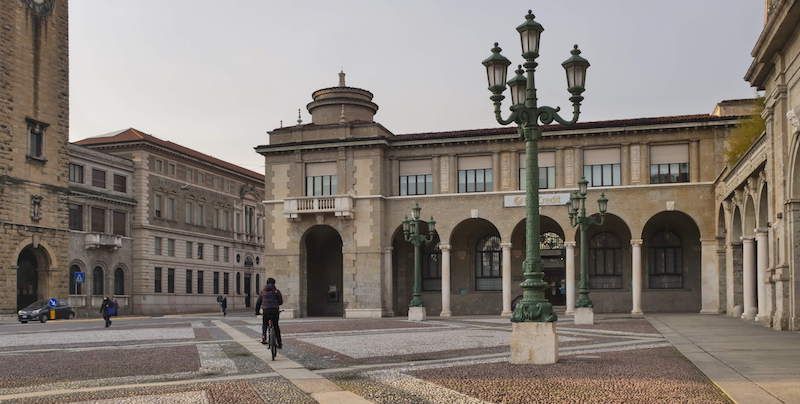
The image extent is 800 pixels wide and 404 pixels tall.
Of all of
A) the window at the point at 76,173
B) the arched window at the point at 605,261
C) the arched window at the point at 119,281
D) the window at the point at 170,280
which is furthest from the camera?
the window at the point at 170,280

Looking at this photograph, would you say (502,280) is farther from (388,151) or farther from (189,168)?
(189,168)

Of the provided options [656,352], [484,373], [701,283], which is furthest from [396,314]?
[484,373]

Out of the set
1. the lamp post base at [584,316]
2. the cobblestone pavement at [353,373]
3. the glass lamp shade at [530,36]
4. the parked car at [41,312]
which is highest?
the glass lamp shade at [530,36]

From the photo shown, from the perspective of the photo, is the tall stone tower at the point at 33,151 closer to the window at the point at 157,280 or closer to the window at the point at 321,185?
the window at the point at 157,280

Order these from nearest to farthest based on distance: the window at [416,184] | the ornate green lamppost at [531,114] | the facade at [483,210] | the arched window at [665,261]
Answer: the ornate green lamppost at [531,114] → the facade at [483,210] → the arched window at [665,261] → the window at [416,184]

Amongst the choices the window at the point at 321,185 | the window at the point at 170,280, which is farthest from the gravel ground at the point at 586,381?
the window at the point at 170,280

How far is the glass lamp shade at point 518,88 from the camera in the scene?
17.0 m

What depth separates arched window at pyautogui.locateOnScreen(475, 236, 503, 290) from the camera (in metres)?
49.4

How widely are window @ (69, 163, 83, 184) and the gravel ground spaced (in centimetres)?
5056

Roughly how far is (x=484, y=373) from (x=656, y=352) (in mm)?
5941

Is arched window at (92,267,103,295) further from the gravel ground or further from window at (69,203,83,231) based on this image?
the gravel ground

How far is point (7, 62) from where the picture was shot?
164ft

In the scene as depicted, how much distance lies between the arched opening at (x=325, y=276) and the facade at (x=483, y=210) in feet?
0.41

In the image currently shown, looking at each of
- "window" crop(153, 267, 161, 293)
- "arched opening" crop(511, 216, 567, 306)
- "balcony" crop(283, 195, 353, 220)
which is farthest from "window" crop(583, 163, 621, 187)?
"window" crop(153, 267, 161, 293)
